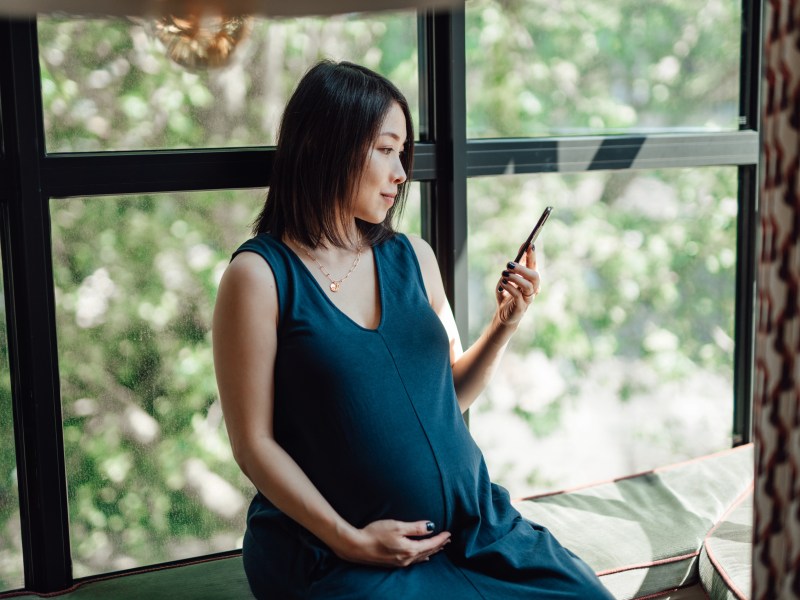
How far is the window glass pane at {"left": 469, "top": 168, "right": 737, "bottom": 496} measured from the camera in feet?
7.02

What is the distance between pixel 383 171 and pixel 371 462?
0.49 meters

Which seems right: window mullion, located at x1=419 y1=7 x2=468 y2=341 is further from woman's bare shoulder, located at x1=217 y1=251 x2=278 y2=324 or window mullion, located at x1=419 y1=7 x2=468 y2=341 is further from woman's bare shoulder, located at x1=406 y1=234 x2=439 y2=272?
woman's bare shoulder, located at x1=217 y1=251 x2=278 y2=324

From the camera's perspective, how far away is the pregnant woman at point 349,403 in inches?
56.3

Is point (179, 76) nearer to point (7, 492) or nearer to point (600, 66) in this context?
point (7, 492)

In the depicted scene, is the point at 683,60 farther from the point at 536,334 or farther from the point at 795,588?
the point at 795,588

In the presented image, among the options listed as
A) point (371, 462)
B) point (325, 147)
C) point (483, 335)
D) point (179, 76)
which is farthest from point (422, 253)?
point (179, 76)

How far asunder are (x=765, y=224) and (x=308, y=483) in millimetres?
808

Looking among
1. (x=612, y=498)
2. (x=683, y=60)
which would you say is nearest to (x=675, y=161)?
(x=683, y=60)

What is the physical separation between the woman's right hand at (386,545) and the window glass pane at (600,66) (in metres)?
0.95

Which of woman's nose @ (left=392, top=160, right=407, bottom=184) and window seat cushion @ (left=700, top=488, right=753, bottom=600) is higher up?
woman's nose @ (left=392, top=160, right=407, bottom=184)

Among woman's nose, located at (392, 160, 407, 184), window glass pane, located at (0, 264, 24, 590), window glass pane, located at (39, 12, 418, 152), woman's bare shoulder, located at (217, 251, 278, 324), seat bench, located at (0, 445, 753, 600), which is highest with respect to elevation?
window glass pane, located at (39, 12, 418, 152)

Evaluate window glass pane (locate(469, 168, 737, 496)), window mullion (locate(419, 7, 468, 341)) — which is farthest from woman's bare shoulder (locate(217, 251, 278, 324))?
window glass pane (locate(469, 168, 737, 496))

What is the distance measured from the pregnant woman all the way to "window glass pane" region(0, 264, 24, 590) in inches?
18.6

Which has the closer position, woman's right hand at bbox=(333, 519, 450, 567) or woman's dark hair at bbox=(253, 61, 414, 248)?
woman's right hand at bbox=(333, 519, 450, 567)
